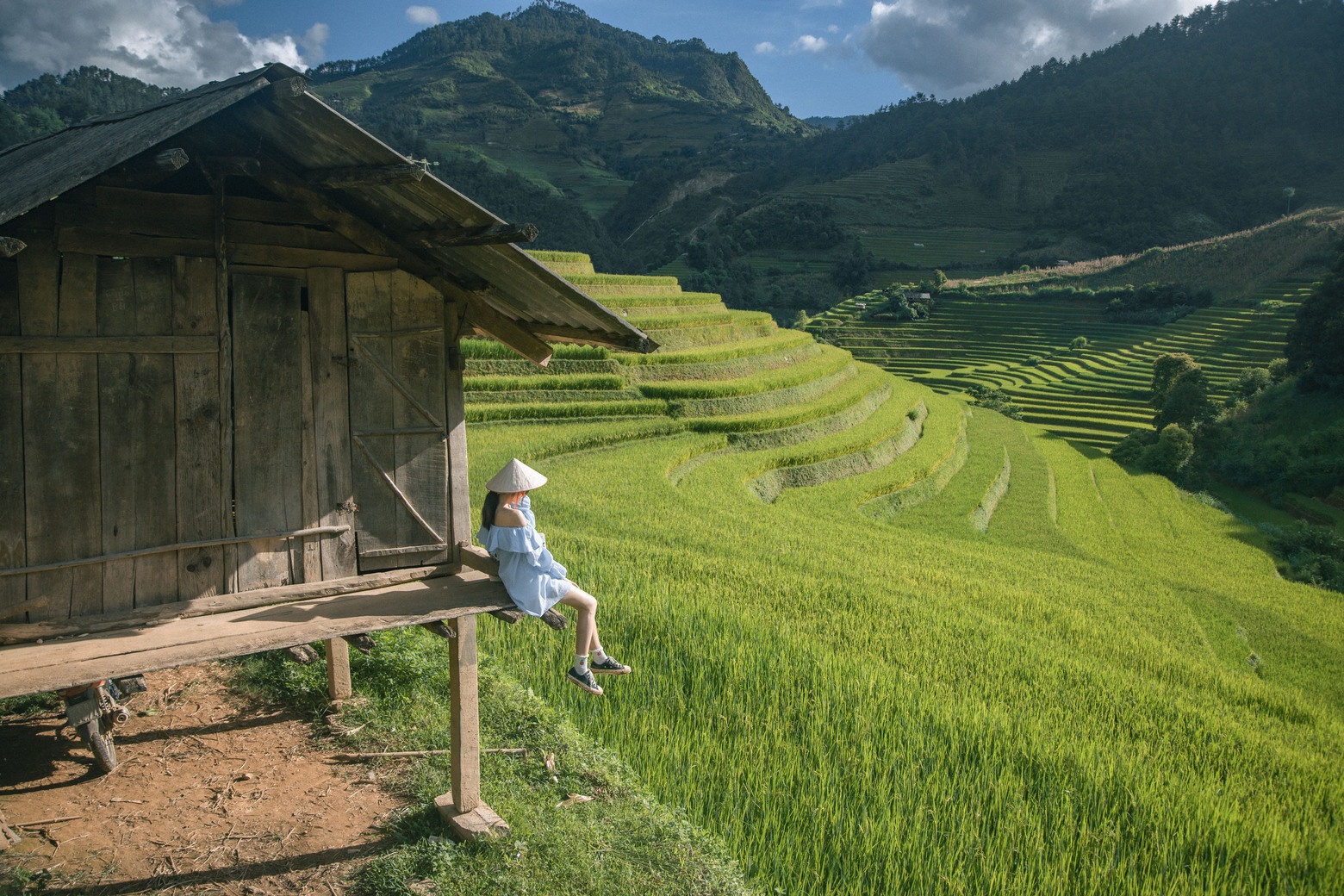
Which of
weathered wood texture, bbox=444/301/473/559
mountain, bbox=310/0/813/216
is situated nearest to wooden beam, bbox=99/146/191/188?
weathered wood texture, bbox=444/301/473/559

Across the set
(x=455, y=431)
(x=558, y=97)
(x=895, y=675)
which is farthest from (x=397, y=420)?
(x=558, y=97)

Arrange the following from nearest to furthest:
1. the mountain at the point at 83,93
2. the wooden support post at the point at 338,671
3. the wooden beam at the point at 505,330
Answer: the wooden beam at the point at 505,330 → the wooden support post at the point at 338,671 → the mountain at the point at 83,93

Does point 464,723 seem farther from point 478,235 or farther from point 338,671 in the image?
point 478,235

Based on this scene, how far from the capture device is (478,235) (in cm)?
323

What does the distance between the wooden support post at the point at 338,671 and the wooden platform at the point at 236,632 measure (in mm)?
1277

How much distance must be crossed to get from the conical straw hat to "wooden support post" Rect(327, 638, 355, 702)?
67.7 inches

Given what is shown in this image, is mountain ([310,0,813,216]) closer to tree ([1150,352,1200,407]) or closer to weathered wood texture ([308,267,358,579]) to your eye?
tree ([1150,352,1200,407])

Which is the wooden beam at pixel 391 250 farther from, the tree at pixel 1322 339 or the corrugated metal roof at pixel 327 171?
the tree at pixel 1322 339

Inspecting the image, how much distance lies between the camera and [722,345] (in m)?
23.5

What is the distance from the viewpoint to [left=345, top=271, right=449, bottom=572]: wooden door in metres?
3.75

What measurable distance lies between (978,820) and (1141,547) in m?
17.0

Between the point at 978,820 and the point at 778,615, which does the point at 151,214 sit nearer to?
the point at 978,820

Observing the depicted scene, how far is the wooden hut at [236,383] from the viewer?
9.85 feet

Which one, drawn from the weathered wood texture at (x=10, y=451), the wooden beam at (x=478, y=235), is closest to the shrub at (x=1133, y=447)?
the wooden beam at (x=478, y=235)
